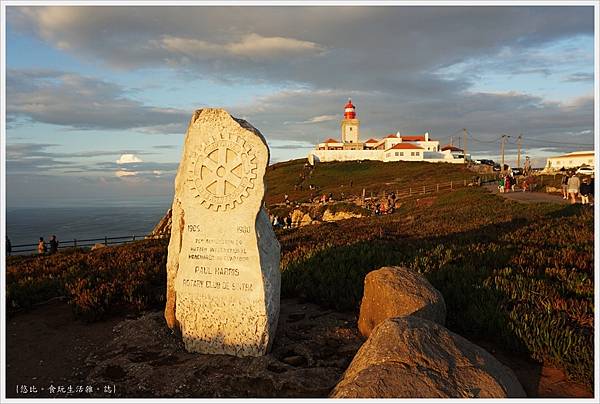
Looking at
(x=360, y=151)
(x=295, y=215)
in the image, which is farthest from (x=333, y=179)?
(x=295, y=215)

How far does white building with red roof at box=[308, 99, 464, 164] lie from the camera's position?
313 feet

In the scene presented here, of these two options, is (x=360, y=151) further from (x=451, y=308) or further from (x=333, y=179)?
(x=451, y=308)

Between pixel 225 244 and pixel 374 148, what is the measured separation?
339ft

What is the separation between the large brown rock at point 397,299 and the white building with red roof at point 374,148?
9144 centimetres

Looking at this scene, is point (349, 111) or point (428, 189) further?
point (349, 111)

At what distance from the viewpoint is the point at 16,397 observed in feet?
17.8

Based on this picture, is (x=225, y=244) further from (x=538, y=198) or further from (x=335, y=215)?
(x=335, y=215)

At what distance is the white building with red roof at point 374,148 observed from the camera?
95438mm

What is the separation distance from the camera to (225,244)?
21.6 feet

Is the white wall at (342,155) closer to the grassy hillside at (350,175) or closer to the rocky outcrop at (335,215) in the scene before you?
the grassy hillside at (350,175)

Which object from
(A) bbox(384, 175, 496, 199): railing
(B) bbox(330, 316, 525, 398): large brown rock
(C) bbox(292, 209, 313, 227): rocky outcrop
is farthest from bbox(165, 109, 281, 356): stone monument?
(A) bbox(384, 175, 496, 199): railing

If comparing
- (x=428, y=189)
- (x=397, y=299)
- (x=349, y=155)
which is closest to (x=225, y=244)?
(x=397, y=299)

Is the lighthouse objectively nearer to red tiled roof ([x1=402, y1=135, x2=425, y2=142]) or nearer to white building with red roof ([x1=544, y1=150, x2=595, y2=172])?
red tiled roof ([x1=402, y1=135, x2=425, y2=142])

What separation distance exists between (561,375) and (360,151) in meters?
100
